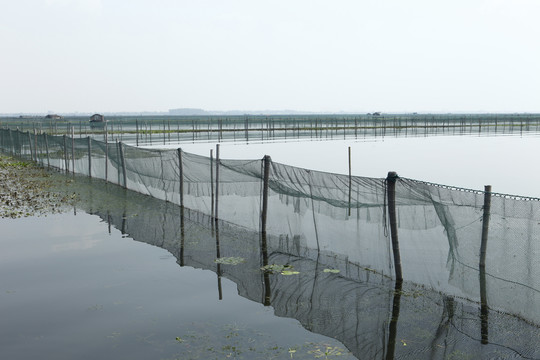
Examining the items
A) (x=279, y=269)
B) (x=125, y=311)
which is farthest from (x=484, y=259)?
(x=125, y=311)

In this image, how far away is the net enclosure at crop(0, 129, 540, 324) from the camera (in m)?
7.41

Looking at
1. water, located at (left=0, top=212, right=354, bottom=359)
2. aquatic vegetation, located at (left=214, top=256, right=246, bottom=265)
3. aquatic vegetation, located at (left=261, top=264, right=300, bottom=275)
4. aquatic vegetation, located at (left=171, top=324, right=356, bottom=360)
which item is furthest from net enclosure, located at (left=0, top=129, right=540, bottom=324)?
aquatic vegetation, located at (left=171, top=324, right=356, bottom=360)

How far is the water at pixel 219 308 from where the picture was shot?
6.71 metres

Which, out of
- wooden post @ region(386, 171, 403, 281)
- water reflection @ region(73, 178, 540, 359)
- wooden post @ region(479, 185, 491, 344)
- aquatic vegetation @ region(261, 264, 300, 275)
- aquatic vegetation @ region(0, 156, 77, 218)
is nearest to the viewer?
water reflection @ region(73, 178, 540, 359)

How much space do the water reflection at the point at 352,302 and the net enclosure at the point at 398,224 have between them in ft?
0.66

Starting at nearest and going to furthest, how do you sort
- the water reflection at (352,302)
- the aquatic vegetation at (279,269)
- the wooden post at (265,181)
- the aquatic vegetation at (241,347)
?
the aquatic vegetation at (241,347), the water reflection at (352,302), the aquatic vegetation at (279,269), the wooden post at (265,181)

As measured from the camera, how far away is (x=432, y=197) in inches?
335

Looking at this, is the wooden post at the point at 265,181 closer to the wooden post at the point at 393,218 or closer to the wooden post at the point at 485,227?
the wooden post at the point at 393,218

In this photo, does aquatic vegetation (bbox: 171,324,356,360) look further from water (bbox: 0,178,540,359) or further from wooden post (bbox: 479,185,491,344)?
wooden post (bbox: 479,185,491,344)

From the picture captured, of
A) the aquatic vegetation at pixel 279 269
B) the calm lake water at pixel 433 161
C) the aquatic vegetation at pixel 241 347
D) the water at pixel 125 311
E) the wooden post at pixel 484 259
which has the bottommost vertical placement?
the calm lake water at pixel 433 161

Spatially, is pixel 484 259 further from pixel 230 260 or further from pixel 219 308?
pixel 230 260

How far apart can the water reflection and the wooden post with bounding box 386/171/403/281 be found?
29cm

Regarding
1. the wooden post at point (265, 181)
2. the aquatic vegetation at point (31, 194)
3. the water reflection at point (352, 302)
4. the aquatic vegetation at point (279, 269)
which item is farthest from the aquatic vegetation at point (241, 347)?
the aquatic vegetation at point (31, 194)

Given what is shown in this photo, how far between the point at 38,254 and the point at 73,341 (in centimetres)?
522
